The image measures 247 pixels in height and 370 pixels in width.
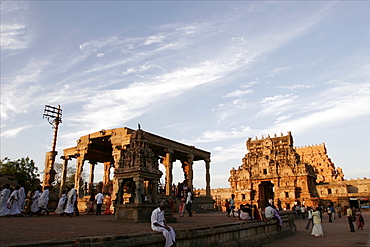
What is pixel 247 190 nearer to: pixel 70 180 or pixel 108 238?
pixel 70 180

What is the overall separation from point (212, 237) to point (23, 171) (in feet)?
131

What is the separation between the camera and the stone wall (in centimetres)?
459

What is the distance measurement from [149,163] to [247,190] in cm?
3587

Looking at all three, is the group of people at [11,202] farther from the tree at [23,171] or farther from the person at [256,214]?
the tree at [23,171]

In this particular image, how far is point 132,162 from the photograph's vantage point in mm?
11688

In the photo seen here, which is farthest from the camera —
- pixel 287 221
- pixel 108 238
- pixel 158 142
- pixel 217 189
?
pixel 217 189

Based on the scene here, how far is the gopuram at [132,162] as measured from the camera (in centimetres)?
1114

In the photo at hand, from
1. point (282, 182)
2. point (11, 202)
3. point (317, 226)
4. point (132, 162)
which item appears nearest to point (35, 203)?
point (11, 202)

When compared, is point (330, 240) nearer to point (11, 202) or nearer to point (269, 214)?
point (269, 214)

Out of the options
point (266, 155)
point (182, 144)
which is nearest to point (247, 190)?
point (266, 155)

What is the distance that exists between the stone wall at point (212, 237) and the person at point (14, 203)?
32.6 ft

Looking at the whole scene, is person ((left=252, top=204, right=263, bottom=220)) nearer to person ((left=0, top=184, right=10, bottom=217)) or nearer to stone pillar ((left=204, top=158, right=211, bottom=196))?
person ((left=0, top=184, right=10, bottom=217))

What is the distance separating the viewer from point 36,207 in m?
14.1

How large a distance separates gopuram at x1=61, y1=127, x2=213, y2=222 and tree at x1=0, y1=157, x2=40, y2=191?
14.3 meters
